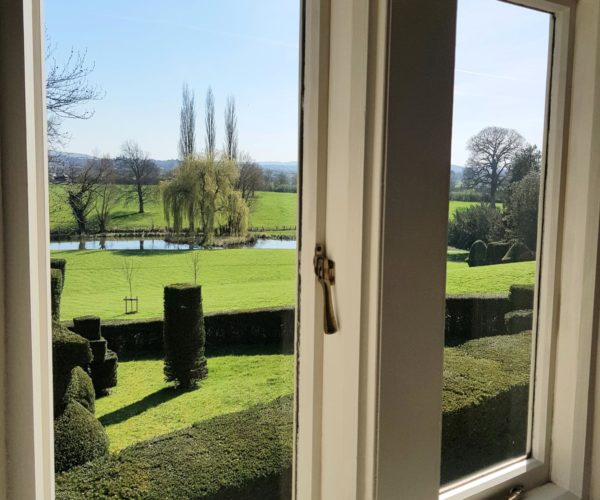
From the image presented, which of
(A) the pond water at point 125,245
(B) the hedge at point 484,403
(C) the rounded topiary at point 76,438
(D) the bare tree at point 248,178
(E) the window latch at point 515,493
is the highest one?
(D) the bare tree at point 248,178

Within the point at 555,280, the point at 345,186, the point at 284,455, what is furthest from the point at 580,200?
the point at 284,455

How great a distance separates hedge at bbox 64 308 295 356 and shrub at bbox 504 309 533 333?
0.55m

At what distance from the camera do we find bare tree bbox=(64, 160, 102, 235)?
59cm

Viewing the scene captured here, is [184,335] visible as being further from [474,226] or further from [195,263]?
[474,226]

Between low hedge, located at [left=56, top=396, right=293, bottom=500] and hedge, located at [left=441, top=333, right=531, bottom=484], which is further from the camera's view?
hedge, located at [left=441, top=333, right=531, bottom=484]

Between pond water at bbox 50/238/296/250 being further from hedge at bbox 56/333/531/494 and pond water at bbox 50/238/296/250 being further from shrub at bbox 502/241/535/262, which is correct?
shrub at bbox 502/241/535/262

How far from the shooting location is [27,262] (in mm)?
497

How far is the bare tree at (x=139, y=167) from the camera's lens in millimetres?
625

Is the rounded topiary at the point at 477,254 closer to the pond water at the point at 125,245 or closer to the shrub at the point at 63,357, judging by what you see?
the pond water at the point at 125,245

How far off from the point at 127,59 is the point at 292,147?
0.27 metres

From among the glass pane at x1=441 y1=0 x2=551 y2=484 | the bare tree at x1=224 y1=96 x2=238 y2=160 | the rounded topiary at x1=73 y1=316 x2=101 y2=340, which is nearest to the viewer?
the rounded topiary at x1=73 y1=316 x2=101 y2=340

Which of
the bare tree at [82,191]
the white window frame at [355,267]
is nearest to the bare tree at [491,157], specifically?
the white window frame at [355,267]

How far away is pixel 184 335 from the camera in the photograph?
2.27ft

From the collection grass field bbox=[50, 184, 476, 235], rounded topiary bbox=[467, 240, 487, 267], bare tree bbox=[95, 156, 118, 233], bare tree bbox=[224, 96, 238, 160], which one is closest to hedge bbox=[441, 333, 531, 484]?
rounded topiary bbox=[467, 240, 487, 267]
